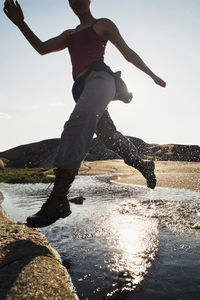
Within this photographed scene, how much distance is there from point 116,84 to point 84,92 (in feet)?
1.38

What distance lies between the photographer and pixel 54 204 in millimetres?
2268

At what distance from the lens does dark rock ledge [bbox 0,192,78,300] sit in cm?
144

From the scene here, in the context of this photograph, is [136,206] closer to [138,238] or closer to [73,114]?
[138,238]

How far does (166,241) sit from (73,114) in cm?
146

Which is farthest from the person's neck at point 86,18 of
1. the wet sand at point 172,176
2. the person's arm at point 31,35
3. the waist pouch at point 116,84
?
the wet sand at point 172,176

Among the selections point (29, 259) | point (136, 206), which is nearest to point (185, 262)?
point (29, 259)

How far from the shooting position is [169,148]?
1133 inches

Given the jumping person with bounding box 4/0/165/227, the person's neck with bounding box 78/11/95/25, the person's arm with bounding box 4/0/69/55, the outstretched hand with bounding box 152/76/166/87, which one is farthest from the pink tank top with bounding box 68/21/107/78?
the outstretched hand with bounding box 152/76/166/87

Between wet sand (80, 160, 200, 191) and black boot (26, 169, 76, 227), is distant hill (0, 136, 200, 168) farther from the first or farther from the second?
black boot (26, 169, 76, 227)

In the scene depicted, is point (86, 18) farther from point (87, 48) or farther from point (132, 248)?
point (132, 248)

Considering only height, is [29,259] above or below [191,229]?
above

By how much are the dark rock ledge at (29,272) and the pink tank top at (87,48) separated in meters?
1.69

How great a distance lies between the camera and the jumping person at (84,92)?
7.38 feet

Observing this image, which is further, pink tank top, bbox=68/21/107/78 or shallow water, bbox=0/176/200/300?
pink tank top, bbox=68/21/107/78
